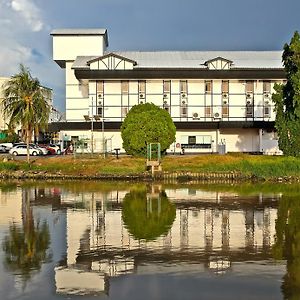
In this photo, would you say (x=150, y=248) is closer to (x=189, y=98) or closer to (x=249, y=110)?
(x=189, y=98)

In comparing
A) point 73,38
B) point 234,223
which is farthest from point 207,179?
point 73,38

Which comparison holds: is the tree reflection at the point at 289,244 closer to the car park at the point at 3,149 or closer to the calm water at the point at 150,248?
the calm water at the point at 150,248

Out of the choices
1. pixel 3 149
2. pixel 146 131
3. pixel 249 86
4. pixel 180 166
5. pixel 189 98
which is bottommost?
pixel 180 166

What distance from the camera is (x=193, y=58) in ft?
233

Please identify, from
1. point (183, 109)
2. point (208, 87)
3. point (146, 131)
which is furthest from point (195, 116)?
point (146, 131)

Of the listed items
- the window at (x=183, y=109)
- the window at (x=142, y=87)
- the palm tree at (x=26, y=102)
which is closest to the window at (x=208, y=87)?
the window at (x=183, y=109)

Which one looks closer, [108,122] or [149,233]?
[149,233]

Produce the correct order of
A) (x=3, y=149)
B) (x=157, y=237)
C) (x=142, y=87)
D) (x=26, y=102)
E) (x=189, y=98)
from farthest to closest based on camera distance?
(x=3, y=149)
(x=189, y=98)
(x=142, y=87)
(x=26, y=102)
(x=157, y=237)

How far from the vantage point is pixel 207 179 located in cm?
3912

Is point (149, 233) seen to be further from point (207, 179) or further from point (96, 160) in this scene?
point (96, 160)

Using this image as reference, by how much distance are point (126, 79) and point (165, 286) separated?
5638cm

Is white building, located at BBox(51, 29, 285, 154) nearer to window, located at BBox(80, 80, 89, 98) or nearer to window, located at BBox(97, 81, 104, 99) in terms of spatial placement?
window, located at BBox(97, 81, 104, 99)

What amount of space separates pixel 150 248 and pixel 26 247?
3443 mm

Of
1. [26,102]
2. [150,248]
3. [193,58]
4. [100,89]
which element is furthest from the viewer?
[193,58]
